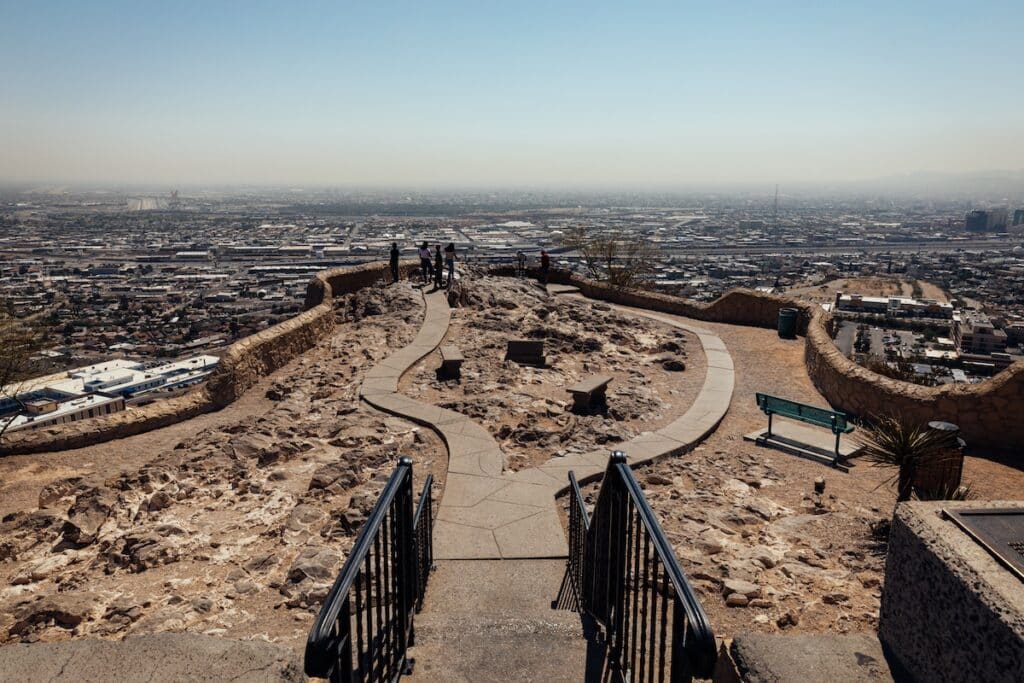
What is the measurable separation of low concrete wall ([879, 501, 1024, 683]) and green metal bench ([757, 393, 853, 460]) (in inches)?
187

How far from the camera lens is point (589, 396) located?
10289 millimetres

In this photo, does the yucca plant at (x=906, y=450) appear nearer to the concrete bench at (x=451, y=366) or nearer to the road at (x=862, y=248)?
the concrete bench at (x=451, y=366)

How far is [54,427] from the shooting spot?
9.50m

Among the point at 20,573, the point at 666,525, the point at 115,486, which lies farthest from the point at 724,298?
the point at 20,573

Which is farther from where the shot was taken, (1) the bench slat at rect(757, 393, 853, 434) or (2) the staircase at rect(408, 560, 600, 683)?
(1) the bench slat at rect(757, 393, 853, 434)

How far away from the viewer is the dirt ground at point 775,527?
519 cm

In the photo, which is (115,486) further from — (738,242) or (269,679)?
(738,242)

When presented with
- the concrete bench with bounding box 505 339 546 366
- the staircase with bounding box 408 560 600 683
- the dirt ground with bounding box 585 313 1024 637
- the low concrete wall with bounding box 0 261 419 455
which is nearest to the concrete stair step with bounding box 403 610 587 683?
the staircase with bounding box 408 560 600 683

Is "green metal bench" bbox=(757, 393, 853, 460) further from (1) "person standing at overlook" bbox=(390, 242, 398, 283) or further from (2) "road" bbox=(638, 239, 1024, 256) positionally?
(2) "road" bbox=(638, 239, 1024, 256)

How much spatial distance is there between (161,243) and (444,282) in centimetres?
9493

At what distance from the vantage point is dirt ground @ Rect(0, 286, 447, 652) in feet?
16.9

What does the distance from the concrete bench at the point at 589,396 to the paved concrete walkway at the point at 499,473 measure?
127 centimetres

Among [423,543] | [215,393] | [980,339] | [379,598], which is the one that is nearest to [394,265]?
[215,393]

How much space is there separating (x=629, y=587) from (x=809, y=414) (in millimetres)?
6640
